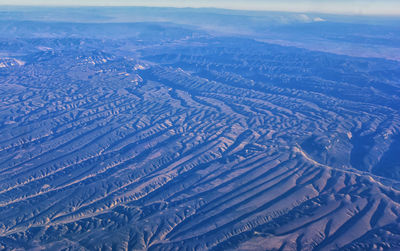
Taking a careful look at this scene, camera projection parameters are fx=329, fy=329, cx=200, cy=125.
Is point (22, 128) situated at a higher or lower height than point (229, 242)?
lower

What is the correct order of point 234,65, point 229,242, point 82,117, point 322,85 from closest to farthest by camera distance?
point 229,242
point 82,117
point 322,85
point 234,65

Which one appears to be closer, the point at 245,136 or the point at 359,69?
the point at 245,136

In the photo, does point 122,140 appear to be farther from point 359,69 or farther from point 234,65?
point 359,69

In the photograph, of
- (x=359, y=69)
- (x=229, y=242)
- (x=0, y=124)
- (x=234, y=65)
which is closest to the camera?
(x=229, y=242)

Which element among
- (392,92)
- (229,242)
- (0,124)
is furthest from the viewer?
(392,92)

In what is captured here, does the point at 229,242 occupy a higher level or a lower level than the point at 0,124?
higher

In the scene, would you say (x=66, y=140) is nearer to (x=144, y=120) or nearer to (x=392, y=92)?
(x=144, y=120)

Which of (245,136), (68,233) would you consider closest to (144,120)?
(245,136)

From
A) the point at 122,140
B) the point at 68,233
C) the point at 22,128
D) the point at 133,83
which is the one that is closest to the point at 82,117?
the point at 22,128

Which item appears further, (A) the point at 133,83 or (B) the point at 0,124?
(A) the point at 133,83
